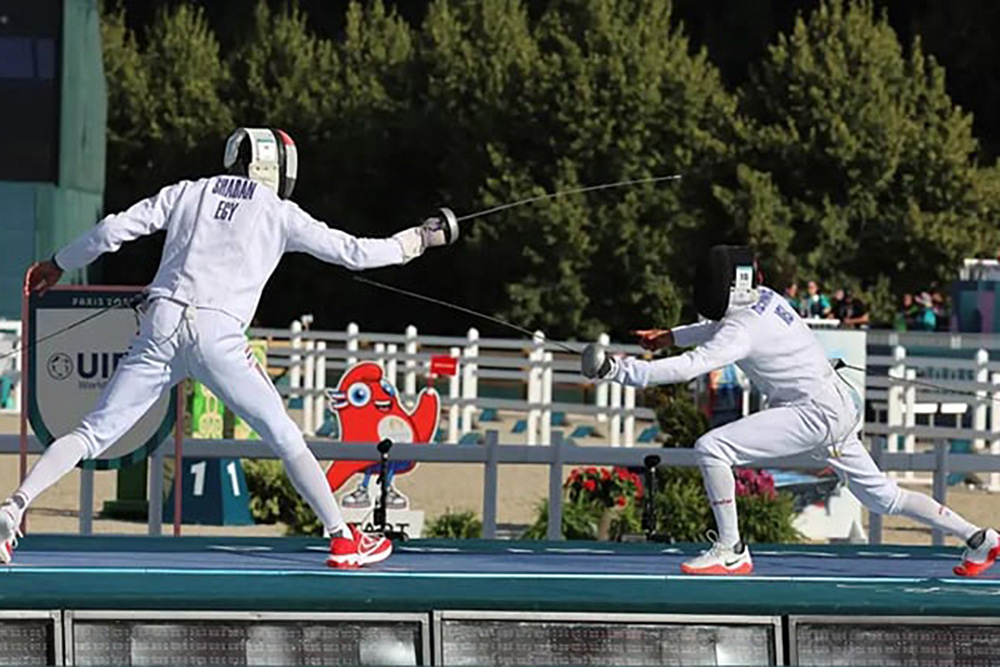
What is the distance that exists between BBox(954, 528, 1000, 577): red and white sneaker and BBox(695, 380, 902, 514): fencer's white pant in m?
0.37

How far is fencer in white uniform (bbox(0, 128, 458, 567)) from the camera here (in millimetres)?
10188

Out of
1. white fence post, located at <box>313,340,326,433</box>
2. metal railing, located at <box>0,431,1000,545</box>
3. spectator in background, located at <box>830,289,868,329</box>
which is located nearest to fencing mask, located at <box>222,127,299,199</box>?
metal railing, located at <box>0,431,1000,545</box>

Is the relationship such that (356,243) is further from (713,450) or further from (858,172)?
(858,172)

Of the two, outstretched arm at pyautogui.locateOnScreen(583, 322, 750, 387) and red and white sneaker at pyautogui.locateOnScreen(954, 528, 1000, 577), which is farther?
red and white sneaker at pyautogui.locateOnScreen(954, 528, 1000, 577)

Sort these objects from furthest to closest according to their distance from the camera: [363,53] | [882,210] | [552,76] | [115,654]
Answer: [363,53] < [552,76] < [882,210] < [115,654]

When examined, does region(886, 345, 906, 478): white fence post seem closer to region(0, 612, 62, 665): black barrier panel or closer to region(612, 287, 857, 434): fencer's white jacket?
region(612, 287, 857, 434): fencer's white jacket

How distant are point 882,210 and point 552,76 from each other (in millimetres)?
7181

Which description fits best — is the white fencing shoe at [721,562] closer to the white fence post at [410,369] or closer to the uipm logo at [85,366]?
the uipm logo at [85,366]

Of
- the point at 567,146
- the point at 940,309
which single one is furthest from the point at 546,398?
the point at 567,146

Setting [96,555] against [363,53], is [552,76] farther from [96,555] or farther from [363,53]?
[96,555]

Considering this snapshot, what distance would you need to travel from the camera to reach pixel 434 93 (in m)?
Answer: 54.0

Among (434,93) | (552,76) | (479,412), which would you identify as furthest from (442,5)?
(479,412)

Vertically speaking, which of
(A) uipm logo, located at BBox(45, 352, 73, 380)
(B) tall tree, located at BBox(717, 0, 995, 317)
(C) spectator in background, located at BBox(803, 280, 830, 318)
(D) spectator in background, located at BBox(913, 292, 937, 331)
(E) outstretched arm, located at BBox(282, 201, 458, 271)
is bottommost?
(A) uipm logo, located at BBox(45, 352, 73, 380)

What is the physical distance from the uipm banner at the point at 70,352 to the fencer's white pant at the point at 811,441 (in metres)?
3.86
